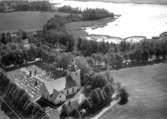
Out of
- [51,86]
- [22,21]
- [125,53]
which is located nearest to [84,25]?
[22,21]

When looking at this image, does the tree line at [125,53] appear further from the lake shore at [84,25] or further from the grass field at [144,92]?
the lake shore at [84,25]

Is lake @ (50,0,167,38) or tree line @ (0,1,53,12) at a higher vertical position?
tree line @ (0,1,53,12)

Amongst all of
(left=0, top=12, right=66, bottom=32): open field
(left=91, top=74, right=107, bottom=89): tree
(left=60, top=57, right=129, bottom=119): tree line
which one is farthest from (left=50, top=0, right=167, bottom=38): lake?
(left=91, top=74, right=107, bottom=89): tree

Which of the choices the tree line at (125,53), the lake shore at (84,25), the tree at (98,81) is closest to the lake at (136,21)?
the lake shore at (84,25)

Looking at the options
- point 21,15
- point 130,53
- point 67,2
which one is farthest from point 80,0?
point 130,53

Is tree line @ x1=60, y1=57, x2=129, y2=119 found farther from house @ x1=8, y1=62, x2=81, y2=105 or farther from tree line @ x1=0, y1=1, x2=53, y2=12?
tree line @ x1=0, y1=1, x2=53, y2=12

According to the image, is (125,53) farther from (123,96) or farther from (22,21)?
(22,21)
